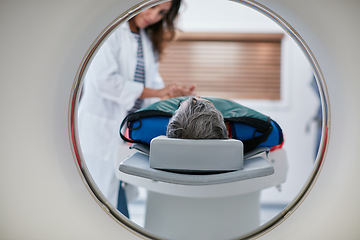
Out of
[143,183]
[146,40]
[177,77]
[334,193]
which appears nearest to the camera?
[334,193]

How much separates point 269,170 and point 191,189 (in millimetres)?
337

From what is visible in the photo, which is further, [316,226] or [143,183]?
[143,183]

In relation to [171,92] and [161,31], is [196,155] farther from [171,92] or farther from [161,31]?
[161,31]

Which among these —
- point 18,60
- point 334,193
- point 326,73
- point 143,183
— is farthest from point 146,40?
point 334,193

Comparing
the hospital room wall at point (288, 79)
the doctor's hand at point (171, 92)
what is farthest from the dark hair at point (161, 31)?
the hospital room wall at point (288, 79)

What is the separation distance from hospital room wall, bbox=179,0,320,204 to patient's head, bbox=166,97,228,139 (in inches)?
70.6

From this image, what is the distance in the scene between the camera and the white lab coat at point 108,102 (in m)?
1.63

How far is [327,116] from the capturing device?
90 centimetres

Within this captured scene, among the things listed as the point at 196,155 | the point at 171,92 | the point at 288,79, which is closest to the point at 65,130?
the point at 196,155

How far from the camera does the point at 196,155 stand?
897 millimetres

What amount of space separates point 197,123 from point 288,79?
192 centimetres

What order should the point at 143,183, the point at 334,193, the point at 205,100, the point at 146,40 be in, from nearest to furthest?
the point at 334,193
the point at 205,100
the point at 143,183
the point at 146,40

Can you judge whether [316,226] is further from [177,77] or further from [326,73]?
[177,77]

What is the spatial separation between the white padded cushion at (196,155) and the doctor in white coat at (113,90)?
0.70 metres
